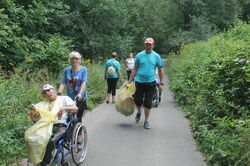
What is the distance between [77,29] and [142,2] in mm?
19165

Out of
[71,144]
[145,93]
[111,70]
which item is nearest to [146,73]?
[145,93]

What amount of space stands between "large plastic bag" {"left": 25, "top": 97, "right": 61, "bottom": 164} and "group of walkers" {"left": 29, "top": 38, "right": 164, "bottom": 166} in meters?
0.09

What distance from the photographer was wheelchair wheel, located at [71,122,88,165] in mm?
4221

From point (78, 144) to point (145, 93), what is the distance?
269cm

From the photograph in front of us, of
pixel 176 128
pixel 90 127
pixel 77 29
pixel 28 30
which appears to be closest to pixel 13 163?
pixel 90 127

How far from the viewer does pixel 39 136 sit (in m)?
3.64

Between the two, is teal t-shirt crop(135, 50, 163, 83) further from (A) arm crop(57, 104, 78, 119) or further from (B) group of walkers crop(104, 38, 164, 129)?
(A) arm crop(57, 104, 78, 119)

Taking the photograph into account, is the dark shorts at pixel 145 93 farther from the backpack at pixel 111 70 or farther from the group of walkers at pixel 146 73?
the backpack at pixel 111 70

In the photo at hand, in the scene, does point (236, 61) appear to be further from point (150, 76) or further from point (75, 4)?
point (75, 4)

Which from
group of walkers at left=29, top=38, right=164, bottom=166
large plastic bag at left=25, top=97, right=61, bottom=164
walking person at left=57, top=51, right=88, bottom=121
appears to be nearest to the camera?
large plastic bag at left=25, top=97, right=61, bottom=164

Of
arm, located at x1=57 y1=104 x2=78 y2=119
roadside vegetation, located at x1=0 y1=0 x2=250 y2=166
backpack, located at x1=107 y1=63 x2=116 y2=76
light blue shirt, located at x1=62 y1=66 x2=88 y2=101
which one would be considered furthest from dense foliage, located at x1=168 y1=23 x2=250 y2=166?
backpack, located at x1=107 y1=63 x2=116 y2=76

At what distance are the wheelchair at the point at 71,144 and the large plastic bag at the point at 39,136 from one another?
28cm

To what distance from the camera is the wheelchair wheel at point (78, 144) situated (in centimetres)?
422

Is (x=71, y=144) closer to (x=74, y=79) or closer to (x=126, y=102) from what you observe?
(x=74, y=79)
